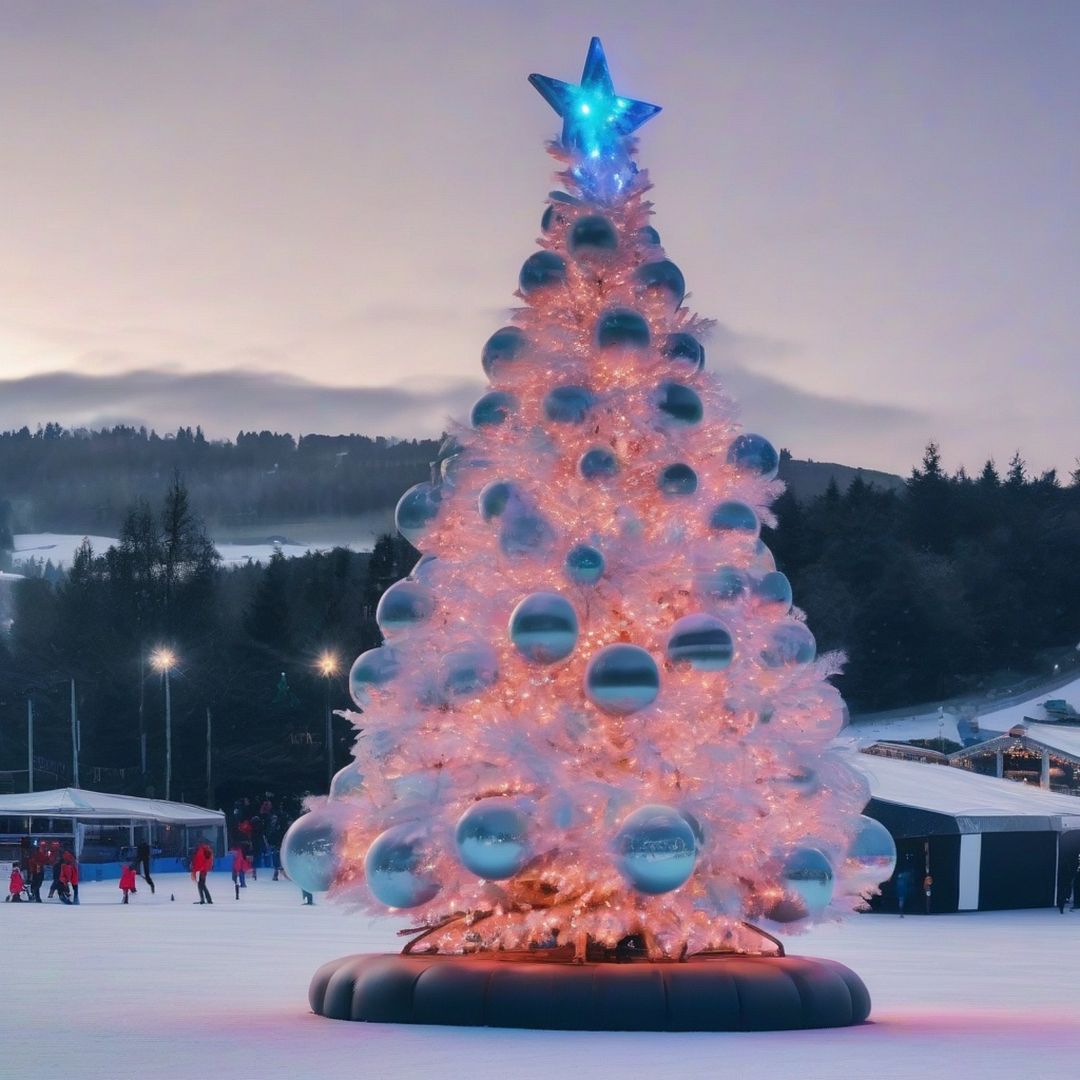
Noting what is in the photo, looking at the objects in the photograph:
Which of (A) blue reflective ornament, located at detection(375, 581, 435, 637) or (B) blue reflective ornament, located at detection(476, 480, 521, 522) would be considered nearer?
(B) blue reflective ornament, located at detection(476, 480, 521, 522)

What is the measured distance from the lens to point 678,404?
1230 cm

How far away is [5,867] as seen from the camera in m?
43.8

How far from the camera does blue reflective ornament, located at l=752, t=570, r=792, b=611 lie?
1249 cm

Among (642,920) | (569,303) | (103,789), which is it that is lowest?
(103,789)

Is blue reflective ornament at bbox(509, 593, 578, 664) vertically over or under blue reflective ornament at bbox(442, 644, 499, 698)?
over

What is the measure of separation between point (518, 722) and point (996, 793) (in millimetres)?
30486

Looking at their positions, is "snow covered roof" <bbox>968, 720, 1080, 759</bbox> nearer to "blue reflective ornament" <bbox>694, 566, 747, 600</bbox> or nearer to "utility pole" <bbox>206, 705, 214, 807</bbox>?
"utility pole" <bbox>206, 705, 214, 807</bbox>

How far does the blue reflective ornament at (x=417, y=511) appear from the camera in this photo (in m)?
13.1

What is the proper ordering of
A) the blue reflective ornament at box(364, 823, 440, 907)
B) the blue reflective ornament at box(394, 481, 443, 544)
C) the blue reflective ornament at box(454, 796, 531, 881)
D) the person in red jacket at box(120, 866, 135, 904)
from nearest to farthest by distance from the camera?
the blue reflective ornament at box(454, 796, 531, 881) < the blue reflective ornament at box(364, 823, 440, 907) < the blue reflective ornament at box(394, 481, 443, 544) < the person in red jacket at box(120, 866, 135, 904)

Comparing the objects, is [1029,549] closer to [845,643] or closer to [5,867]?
[845,643]

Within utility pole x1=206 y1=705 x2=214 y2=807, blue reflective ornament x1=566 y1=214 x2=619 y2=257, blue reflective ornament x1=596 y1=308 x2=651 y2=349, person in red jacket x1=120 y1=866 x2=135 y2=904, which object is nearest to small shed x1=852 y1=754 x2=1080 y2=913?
person in red jacket x1=120 y1=866 x2=135 y2=904

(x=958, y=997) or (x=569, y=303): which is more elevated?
(x=569, y=303)

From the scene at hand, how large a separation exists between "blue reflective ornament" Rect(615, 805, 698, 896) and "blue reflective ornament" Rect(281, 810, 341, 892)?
2328 mm

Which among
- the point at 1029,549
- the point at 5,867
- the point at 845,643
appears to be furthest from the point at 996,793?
the point at 1029,549
